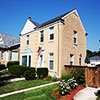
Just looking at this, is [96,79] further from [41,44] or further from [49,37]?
[41,44]

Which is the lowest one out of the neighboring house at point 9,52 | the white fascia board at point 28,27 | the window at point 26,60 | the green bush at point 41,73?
the green bush at point 41,73

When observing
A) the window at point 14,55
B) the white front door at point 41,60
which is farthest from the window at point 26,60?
the window at point 14,55

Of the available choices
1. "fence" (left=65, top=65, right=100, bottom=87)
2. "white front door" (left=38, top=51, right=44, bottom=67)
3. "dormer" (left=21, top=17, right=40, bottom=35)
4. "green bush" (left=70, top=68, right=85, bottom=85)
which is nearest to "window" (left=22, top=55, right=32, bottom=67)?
"white front door" (left=38, top=51, right=44, bottom=67)

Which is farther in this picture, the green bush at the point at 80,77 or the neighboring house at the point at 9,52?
the neighboring house at the point at 9,52

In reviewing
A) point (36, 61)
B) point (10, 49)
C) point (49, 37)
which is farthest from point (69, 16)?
point (10, 49)

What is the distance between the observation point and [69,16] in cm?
1554

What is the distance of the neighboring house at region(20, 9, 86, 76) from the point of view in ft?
45.2

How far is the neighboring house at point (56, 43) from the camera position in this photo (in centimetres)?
1378

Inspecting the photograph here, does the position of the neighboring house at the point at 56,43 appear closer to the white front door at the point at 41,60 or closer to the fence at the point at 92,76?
the white front door at the point at 41,60

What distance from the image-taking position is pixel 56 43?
45.8 feet

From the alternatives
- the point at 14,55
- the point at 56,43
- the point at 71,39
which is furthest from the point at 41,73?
the point at 14,55

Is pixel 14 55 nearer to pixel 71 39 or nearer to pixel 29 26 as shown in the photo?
pixel 29 26

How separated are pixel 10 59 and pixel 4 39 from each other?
6297mm

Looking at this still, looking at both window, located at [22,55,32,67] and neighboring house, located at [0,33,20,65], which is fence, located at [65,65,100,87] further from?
neighboring house, located at [0,33,20,65]
